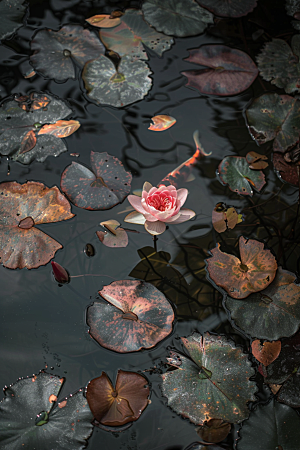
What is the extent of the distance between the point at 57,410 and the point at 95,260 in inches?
23.8

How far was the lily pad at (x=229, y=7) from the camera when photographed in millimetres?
2311

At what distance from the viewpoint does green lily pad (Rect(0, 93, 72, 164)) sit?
5.99 ft

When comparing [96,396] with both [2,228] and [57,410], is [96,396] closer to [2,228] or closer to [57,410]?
[57,410]

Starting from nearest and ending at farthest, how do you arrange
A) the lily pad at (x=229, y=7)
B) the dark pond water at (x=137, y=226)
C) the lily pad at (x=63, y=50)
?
the dark pond water at (x=137, y=226)
the lily pad at (x=63, y=50)
the lily pad at (x=229, y=7)

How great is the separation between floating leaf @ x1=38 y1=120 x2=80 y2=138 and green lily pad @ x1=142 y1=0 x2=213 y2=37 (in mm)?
903

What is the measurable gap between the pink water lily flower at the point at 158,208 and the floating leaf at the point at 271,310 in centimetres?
43

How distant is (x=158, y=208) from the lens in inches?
62.9

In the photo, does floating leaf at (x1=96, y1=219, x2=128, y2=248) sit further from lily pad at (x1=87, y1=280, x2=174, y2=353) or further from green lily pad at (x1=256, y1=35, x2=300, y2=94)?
green lily pad at (x1=256, y1=35, x2=300, y2=94)

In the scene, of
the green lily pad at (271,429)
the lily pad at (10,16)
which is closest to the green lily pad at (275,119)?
the green lily pad at (271,429)

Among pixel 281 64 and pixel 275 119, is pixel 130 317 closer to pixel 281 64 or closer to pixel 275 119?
pixel 275 119

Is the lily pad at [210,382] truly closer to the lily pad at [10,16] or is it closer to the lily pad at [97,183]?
the lily pad at [97,183]

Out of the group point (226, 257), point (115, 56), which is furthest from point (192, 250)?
point (115, 56)

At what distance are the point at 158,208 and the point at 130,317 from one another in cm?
50

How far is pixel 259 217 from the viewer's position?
175 centimetres
